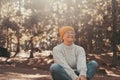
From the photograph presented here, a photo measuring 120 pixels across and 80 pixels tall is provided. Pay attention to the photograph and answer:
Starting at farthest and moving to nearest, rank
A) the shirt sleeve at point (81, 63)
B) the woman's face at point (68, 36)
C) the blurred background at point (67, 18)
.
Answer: the blurred background at point (67, 18) → the woman's face at point (68, 36) → the shirt sleeve at point (81, 63)

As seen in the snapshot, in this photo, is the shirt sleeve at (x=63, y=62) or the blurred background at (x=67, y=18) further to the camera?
the blurred background at (x=67, y=18)

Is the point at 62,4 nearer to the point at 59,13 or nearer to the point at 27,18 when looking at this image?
the point at 59,13

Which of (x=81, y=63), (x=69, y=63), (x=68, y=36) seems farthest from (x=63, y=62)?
(x=68, y=36)

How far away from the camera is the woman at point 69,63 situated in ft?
21.1

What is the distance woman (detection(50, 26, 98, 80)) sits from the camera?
21.1 ft

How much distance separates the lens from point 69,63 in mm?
6762

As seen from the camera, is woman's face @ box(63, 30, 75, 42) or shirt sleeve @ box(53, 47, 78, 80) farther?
woman's face @ box(63, 30, 75, 42)

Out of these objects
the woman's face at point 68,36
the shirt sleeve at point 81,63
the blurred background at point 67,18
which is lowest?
the blurred background at point 67,18

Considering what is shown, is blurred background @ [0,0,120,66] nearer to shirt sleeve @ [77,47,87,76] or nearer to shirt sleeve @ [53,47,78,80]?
shirt sleeve @ [77,47,87,76]

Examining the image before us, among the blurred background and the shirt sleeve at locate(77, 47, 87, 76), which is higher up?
the shirt sleeve at locate(77, 47, 87, 76)

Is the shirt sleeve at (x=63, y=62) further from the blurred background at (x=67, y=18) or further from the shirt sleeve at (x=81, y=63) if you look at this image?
the blurred background at (x=67, y=18)

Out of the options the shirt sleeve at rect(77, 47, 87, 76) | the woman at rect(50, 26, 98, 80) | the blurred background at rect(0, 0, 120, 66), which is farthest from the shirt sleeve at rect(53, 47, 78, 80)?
the blurred background at rect(0, 0, 120, 66)

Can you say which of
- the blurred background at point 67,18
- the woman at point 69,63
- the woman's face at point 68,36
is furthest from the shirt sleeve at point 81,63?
the blurred background at point 67,18

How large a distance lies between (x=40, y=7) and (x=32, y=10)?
4.01 ft
